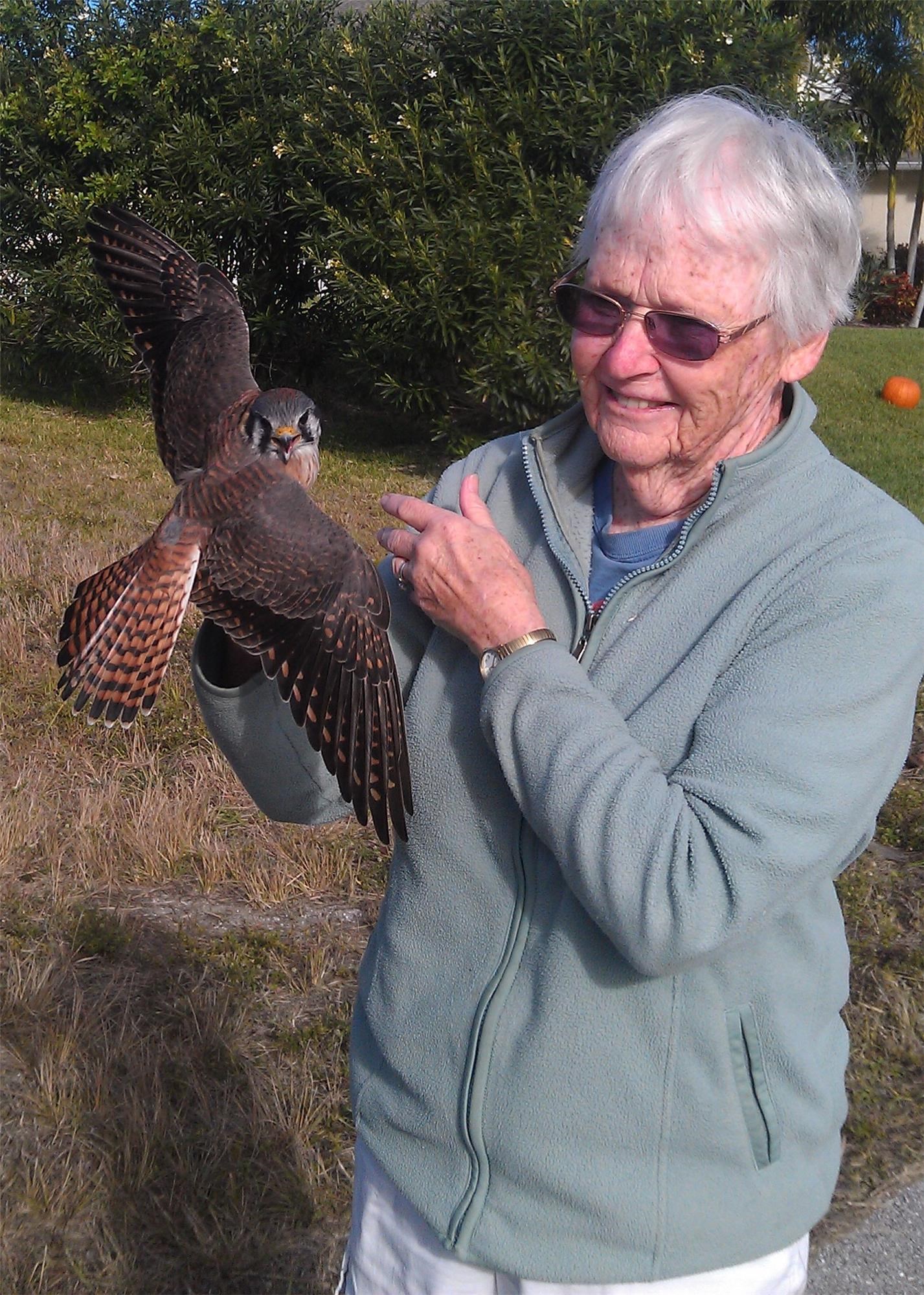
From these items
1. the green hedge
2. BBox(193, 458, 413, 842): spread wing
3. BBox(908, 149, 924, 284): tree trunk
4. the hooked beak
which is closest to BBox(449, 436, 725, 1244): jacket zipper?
BBox(193, 458, 413, 842): spread wing

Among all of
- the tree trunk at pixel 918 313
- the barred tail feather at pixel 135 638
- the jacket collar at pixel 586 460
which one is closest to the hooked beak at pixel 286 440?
the barred tail feather at pixel 135 638

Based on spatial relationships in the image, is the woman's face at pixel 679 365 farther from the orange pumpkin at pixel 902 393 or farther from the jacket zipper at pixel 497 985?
the orange pumpkin at pixel 902 393

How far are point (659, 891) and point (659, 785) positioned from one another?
114 millimetres

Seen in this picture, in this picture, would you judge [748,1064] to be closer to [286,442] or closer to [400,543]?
[400,543]

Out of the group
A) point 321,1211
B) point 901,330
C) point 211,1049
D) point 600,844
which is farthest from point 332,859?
point 901,330

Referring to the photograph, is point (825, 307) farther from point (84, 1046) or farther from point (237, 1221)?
point (84, 1046)

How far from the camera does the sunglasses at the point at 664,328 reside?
154 centimetres

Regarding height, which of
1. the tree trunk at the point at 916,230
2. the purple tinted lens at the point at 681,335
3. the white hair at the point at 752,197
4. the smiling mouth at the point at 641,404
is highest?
the white hair at the point at 752,197

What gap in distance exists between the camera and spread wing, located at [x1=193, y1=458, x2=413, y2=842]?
175cm

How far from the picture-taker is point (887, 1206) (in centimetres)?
273

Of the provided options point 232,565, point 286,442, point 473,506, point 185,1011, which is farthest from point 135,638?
point 185,1011

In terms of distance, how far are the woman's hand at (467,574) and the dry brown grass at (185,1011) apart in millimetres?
1693

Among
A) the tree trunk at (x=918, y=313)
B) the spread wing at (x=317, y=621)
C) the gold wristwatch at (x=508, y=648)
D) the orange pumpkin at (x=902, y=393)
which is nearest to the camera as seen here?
the gold wristwatch at (x=508, y=648)

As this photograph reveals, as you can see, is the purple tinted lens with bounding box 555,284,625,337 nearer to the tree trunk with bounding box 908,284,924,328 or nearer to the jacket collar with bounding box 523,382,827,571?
the jacket collar with bounding box 523,382,827,571
